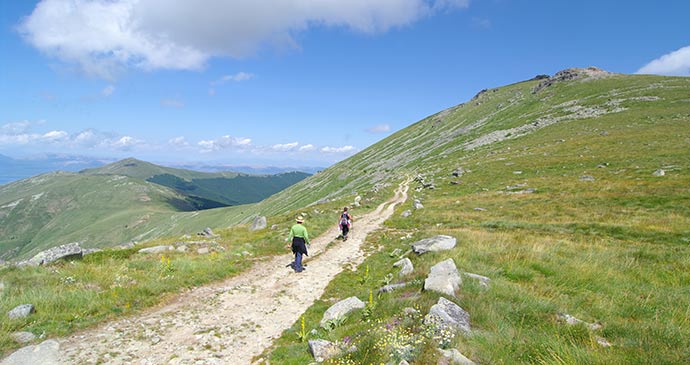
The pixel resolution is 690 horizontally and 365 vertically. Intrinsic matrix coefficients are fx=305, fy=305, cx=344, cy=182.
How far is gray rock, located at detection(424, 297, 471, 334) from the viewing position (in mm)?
7099

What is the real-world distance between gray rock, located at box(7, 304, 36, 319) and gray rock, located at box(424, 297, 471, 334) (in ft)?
42.1

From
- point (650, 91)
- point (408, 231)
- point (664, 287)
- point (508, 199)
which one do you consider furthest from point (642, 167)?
point (650, 91)

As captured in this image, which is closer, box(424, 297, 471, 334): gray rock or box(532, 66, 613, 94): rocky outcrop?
box(424, 297, 471, 334): gray rock

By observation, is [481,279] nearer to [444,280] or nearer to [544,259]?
[444,280]

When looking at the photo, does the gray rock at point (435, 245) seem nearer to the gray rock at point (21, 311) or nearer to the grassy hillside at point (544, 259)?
the grassy hillside at point (544, 259)

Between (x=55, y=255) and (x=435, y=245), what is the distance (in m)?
20.0

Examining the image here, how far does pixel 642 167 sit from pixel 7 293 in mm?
51940

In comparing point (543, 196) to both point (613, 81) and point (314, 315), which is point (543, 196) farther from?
point (613, 81)

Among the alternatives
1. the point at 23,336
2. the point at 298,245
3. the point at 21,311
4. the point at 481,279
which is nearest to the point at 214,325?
the point at 23,336

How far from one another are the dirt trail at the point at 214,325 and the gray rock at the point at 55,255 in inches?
330

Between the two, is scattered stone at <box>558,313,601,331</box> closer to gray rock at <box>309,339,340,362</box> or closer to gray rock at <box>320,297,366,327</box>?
gray rock at <box>309,339,340,362</box>

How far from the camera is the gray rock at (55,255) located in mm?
15734

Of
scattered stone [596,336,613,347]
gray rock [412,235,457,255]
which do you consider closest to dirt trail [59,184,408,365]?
gray rock [412,235,457,255]

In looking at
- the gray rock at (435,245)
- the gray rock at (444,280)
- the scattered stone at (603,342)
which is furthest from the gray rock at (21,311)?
the scattered stone at (603,342)
